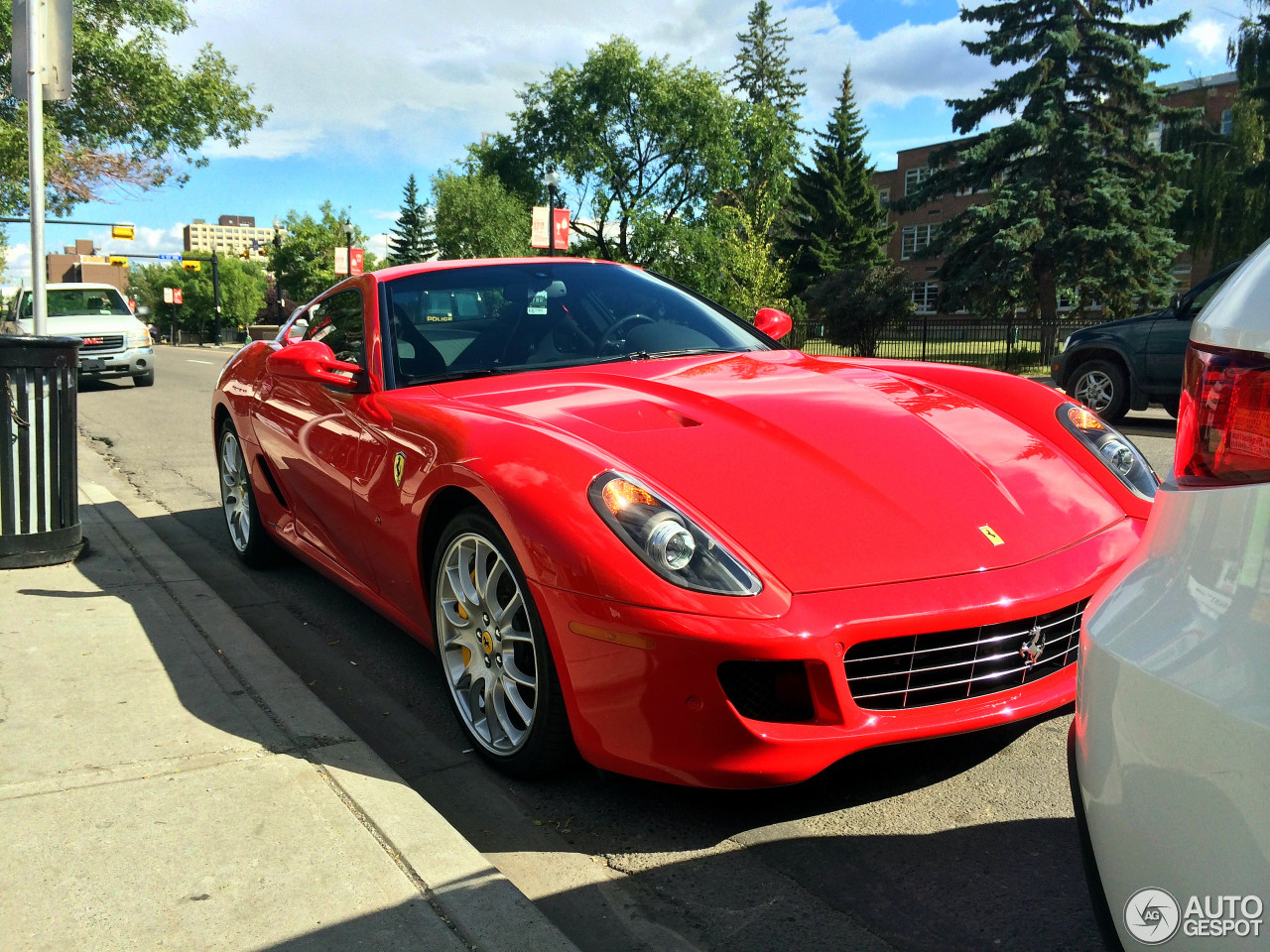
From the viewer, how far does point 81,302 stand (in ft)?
63.2

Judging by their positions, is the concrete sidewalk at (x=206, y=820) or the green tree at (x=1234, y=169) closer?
the concrete sidewalk at (x=206, y=820)

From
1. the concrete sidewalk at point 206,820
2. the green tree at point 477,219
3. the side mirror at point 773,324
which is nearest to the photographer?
the concrete sidewalk at point 206,820

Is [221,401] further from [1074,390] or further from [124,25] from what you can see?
[124,25]

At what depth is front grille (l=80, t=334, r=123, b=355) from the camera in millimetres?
17844

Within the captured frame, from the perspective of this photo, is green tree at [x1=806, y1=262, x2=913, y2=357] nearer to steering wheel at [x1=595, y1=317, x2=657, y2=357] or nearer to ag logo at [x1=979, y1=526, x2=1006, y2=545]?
steering wheel at [x1=595, y1=317, x2=657, y2=357]

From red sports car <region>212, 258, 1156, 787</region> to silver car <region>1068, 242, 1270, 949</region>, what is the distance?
2.77ft

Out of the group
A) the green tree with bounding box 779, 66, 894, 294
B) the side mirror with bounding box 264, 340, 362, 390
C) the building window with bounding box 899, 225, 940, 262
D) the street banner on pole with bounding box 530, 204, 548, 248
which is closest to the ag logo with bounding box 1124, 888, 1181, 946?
the side mirror with bounding box 264, 340, 362, 390

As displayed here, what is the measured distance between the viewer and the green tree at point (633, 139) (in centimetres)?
4747

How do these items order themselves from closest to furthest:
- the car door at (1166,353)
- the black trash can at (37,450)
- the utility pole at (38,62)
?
1. the black trash can at (37,450)
2. the utility pole at (38,62)
3. the car door at (1166,353)

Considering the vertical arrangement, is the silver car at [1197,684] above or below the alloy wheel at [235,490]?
above

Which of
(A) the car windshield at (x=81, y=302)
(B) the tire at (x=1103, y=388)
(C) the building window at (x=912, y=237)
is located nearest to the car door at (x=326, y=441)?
(B) the tire at (x=1103, y=388)

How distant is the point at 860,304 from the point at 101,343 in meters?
22.9

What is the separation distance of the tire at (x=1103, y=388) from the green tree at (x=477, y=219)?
37275mm

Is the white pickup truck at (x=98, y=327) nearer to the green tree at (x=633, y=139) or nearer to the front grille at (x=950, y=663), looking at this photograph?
the front grille at (x=950, y=663)
